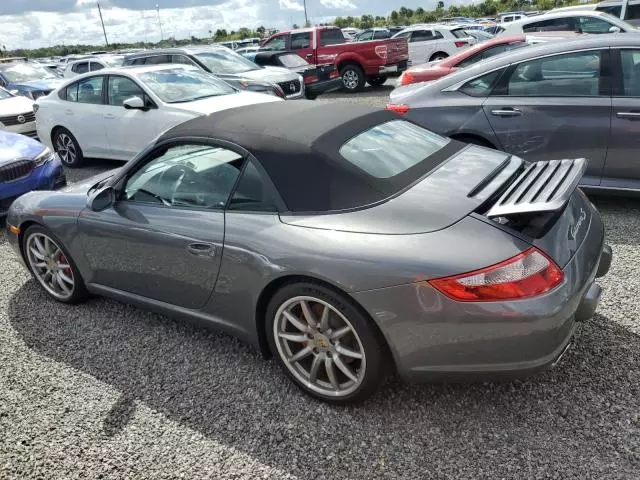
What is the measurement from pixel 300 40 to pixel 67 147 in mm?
9108

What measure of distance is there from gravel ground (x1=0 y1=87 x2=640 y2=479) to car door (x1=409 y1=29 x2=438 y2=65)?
48.5 ft

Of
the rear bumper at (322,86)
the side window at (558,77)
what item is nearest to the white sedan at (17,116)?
the rear bumper at (322,86)

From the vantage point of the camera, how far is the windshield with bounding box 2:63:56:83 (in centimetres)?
1380

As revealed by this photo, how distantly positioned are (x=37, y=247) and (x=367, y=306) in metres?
2.84

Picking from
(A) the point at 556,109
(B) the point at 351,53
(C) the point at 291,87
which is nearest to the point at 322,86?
(C) the point at 291,87

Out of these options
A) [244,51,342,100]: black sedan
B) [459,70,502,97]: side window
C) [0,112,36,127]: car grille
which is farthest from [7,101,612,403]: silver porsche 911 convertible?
[244,51,342,100]: black sedan

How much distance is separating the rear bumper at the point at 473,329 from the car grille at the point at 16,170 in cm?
496

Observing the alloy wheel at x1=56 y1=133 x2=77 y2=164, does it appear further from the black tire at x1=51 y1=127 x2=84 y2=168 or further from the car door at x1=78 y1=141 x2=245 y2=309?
the car door at x1=78 y1=141 x2=245 y2=309

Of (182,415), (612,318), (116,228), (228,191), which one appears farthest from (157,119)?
(612,318)

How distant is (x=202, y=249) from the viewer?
9.18 ft

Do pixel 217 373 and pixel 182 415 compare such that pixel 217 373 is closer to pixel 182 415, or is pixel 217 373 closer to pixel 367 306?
pixel 182 415

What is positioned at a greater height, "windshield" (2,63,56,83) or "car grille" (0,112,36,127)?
"windshield" (2,63,56,83)

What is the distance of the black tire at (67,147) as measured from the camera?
8273mm

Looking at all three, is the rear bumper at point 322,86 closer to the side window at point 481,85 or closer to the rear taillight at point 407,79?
the rear taillight at point 407,79
